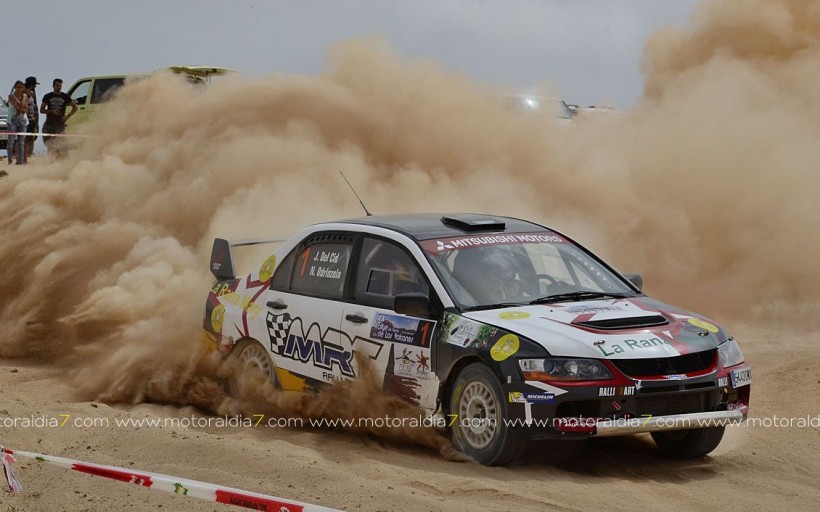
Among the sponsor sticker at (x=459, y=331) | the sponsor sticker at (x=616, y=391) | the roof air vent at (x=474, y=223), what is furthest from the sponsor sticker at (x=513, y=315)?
the roof air vent at (x=474, y=223)

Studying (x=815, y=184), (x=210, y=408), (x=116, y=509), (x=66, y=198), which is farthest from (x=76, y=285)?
(x=815, y=184)

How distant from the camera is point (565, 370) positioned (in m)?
6.58

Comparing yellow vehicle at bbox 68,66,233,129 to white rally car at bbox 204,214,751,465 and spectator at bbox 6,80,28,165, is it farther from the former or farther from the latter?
white rally car at bbox 204,214,751,465

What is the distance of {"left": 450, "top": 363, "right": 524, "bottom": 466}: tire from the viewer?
265 inches

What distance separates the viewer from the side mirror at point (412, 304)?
7.16 metres

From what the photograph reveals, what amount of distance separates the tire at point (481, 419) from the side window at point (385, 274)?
713 millimetres

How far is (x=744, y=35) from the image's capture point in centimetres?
1770

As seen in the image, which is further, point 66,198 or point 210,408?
point 66,198

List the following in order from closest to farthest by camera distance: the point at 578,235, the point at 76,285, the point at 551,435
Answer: the point at 551,435 < the point at 76,285 < the point at 578,235

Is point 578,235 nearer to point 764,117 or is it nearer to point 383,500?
point 764,117

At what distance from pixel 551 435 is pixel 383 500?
1168 mm

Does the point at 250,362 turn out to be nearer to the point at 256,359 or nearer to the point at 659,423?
the point at 256,359

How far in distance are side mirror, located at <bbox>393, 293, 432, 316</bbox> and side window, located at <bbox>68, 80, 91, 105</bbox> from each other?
1627 cm

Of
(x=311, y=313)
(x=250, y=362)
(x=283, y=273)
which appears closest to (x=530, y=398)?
(x=311, y=313)
